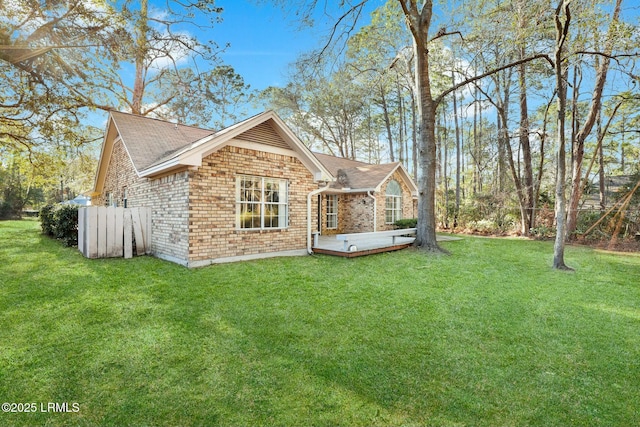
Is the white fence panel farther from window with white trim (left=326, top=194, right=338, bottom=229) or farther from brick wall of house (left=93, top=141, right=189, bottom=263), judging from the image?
window with white trim (left=326, top=194, right=338, bottom=229)

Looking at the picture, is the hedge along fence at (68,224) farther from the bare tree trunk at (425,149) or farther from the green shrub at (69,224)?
the bare tree trunk at (425,149)

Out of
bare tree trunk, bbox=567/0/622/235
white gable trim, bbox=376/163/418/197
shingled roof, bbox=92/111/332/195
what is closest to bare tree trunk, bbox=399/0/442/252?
shingled roof, bbox=92/111/332/195

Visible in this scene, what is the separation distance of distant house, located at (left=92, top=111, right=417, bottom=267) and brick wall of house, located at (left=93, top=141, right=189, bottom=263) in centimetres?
A: 3

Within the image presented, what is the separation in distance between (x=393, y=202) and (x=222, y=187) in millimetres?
11303

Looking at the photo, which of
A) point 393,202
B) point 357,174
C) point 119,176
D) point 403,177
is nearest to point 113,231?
point 119,176

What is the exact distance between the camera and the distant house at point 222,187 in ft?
24.0

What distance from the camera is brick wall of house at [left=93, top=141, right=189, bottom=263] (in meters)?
7.37

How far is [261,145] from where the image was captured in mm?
8492

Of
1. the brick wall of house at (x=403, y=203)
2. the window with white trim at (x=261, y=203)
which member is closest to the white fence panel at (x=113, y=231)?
the window with white trim at (x=261, y=203)

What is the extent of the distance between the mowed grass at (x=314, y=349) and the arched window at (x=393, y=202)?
997cm

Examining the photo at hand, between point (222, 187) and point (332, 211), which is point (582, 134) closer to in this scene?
point (332, 211)

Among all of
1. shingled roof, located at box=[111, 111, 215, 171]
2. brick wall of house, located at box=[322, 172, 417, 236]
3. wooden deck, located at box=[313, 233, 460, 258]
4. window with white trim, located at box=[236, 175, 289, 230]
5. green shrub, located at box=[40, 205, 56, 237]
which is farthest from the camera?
brick wall of house, located at box=[322, 172, 417, 236]

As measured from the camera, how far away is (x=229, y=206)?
7859 mm

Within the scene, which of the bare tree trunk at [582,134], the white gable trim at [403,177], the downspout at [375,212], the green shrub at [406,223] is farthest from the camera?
the green shrub at [406,223]
